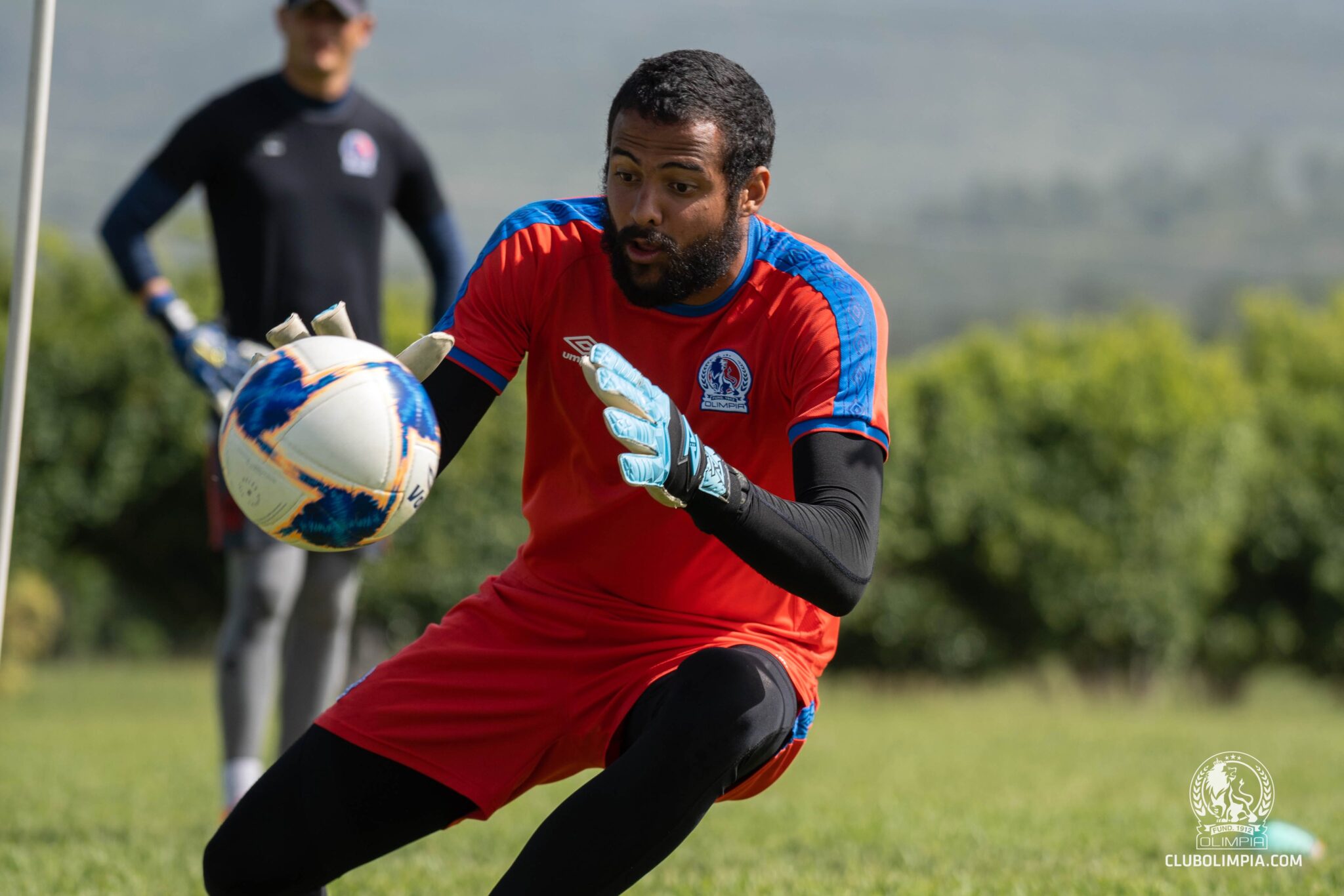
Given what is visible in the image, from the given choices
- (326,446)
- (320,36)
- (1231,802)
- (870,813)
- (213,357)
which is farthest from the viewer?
(870,813)

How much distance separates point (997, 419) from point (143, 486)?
841cm

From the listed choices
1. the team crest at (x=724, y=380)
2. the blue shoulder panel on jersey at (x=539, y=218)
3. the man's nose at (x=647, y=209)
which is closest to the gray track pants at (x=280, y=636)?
the blue shoulder panel on jersey at (x=539, y=218)

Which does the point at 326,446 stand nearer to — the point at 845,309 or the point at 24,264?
the point at 845,309

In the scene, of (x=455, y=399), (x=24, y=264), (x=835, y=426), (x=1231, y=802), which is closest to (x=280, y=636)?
(x=24, y=264)

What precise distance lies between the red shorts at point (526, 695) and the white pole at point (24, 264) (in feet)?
3.53

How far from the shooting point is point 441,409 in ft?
10.2

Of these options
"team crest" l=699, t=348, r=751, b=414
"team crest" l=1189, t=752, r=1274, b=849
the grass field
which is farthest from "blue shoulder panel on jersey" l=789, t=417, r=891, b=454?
"team crest" l=1189, t=752, r=1274, b=849

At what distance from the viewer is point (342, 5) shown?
511cm

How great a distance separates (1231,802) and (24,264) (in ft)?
15.9

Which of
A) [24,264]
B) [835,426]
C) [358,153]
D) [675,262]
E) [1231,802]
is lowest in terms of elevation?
[1231,802]

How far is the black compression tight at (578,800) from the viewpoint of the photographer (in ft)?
8.70

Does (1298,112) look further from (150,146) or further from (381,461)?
(381,461)

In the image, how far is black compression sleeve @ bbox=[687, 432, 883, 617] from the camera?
2615mm

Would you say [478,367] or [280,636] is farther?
[280,636]
